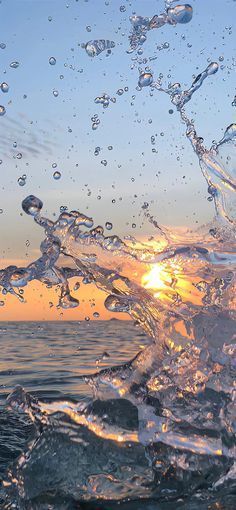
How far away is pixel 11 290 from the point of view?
6.02 meters

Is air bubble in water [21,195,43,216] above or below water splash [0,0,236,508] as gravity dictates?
above

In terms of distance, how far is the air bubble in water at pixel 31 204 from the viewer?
18.6 ft

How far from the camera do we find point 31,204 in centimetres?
567

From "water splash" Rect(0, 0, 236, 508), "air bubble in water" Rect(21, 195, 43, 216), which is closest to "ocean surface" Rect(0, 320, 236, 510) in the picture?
"water splash" Rect(0, 0, 236, 508)

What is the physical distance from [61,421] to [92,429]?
0.26 metres

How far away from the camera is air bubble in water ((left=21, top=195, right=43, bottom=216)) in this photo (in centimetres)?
566

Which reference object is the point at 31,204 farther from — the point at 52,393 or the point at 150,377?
the point at 52,393

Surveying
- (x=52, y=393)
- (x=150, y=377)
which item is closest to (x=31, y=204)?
(x=150, y=377)

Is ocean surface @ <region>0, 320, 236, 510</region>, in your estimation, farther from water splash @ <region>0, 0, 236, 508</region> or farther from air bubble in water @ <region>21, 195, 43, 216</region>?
air bubble in water @ <region>21, 195, 43, 216</region>

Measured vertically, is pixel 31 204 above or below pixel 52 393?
above

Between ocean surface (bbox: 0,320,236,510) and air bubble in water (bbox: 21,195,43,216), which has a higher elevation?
air bubble in water (bbox: 21,195,43,216)

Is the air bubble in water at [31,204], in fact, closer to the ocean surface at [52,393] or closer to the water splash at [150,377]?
the water splash at [150,377]

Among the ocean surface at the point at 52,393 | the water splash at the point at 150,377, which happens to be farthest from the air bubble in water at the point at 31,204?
the ocean surface at the point at 52,393

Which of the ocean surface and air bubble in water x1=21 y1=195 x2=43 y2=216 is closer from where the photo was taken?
the ocean surface
